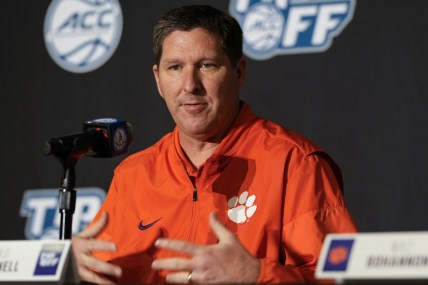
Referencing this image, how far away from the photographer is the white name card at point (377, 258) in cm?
118

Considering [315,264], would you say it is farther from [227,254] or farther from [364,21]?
[364,21]

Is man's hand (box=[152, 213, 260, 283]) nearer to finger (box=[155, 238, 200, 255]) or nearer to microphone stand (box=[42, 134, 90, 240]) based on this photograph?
finger (box=[155, 238, 200, 255])

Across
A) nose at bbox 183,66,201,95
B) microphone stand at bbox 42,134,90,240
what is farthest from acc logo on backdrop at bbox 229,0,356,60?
microphone stand at bbox 42,134,90,240

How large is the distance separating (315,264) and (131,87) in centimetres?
145

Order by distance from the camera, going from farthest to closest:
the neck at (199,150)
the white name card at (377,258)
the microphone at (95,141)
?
the neck at (199,150)
the microphone at (95,141)
the white name card at (377,258)

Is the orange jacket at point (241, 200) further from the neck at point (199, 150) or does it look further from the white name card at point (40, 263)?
the white name card at point (40, 263)

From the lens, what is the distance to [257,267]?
5.42 feet

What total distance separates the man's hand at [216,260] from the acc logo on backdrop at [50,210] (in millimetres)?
1534

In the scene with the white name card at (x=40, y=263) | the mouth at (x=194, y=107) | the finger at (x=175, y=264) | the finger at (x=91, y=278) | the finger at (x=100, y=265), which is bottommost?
the finger at (x=91, y=278)

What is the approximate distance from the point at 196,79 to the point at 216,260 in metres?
0.66

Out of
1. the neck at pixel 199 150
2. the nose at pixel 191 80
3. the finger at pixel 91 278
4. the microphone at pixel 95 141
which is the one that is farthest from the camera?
the neck at pixel 199 150

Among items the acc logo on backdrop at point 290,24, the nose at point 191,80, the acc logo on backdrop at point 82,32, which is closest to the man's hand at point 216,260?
the nose at point 191,80

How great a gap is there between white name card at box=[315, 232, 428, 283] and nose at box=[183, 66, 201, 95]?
0.93 meters

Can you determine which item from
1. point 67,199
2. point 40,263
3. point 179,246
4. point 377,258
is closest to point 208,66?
point 67,199
